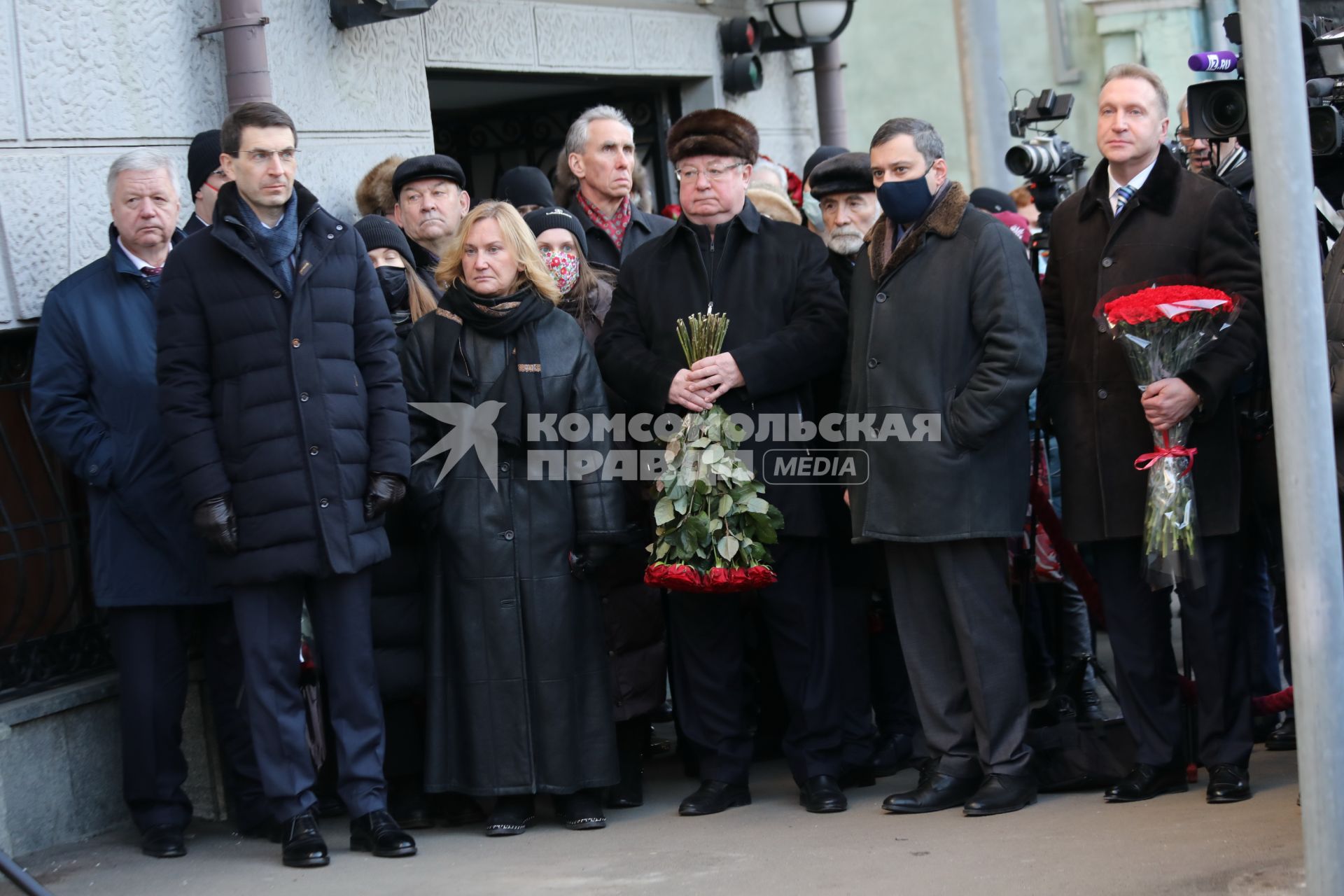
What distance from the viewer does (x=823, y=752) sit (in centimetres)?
560

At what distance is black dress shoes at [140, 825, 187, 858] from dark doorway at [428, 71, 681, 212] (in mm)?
4357

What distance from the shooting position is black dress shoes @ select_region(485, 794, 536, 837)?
5.46m

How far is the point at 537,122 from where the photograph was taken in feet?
30.3

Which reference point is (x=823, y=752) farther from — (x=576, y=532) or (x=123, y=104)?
(x=123, y=104)

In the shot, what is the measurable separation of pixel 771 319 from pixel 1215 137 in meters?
1.50

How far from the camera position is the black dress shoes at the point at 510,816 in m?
5.46

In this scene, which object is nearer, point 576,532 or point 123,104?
point 576,532

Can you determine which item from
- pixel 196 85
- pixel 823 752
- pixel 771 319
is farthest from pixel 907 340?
pixel 196 85

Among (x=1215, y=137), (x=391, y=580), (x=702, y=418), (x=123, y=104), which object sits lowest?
(x=391, y=580)

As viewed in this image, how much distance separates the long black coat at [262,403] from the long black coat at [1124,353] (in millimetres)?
2087

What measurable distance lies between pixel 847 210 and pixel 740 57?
3186 millimetres

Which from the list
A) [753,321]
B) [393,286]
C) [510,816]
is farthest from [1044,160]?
[510,816]

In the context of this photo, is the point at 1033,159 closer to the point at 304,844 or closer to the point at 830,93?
the point at 830,93

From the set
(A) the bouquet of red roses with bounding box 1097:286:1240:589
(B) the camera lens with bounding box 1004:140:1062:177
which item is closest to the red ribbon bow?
(A) the bouquet of red roses with bounding box 1097:286:1240:589
